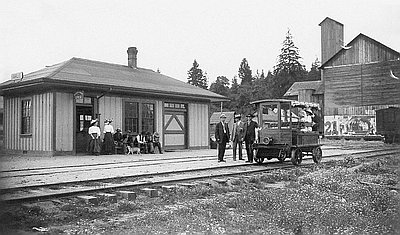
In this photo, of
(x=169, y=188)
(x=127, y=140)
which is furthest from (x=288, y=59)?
(x=127, y=140)

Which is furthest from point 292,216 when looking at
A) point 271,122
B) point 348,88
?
point 271,122

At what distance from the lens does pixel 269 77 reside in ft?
27.8

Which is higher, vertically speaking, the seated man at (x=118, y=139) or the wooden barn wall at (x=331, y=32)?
the wooden barn wall at (x=331, y=32)

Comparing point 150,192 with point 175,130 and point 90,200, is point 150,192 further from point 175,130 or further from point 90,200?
point 175,130

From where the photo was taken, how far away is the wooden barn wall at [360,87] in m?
4.62

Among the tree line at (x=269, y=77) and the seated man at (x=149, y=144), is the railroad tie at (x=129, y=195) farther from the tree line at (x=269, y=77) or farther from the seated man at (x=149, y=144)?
the seated man at (x=149, y=144)

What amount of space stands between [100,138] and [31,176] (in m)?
8.33

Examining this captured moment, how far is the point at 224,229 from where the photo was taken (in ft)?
13.6

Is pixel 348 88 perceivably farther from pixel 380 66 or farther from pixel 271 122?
pixel 271 122

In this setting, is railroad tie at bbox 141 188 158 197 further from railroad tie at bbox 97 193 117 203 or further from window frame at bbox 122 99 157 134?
window frame at bbox 122 99 157 134

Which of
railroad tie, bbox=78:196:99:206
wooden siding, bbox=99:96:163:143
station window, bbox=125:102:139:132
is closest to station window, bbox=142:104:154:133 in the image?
station window, bbox=125:102:139:132

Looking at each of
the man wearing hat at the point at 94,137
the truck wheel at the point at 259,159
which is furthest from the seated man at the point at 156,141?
the truck wheel at the point at 259,159

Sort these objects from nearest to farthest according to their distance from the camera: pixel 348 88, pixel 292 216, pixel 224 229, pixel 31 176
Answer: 1. pixel 224 229
2. pixel 292 216
3. pixel 348 88
4. pixel 31 176

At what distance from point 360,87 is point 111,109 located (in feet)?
45.5
